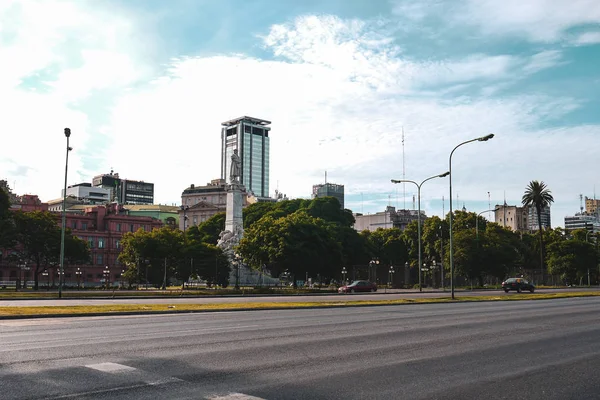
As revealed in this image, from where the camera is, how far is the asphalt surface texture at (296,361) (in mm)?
8875

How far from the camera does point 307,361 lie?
37.6 feet

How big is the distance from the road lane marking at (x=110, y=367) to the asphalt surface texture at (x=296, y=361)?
0.02m

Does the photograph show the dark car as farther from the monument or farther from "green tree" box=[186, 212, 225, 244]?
"green tree" box=[186, 212, 225, 244]

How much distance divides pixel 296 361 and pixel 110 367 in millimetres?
3467

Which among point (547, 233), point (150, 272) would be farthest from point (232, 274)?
point (547, 233)

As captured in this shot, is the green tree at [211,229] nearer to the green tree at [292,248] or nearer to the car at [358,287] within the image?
the green tree at [292,248]

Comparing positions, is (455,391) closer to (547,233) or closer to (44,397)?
(44,397)

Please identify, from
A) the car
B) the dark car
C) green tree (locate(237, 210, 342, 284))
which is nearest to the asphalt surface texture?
the car

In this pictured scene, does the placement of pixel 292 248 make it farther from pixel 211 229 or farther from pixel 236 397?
pixel 236 397

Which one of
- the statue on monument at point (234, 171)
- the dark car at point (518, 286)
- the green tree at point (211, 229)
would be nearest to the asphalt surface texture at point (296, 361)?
the dark car at point (518, 286)

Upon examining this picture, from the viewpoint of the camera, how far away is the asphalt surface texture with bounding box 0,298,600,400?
8.88m

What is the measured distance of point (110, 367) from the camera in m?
10.5

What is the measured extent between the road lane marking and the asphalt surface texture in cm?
2

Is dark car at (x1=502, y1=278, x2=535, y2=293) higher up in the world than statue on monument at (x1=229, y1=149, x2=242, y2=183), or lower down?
lower down
